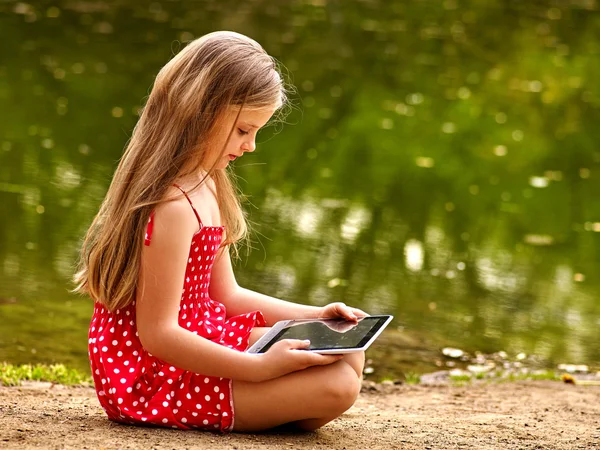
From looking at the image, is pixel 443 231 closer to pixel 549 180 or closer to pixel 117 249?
pixel 549 180

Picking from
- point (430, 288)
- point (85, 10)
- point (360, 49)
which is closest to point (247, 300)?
point (430, 288)

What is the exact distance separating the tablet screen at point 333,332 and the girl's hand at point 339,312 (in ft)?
0.08

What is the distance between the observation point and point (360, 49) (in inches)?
494

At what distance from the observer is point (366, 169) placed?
8008 mm

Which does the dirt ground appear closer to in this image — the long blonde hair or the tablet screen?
the tablet screen

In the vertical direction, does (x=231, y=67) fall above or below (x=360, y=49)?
above

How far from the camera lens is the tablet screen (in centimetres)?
288

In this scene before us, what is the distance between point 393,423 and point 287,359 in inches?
32.2

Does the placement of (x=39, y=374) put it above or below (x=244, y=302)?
below

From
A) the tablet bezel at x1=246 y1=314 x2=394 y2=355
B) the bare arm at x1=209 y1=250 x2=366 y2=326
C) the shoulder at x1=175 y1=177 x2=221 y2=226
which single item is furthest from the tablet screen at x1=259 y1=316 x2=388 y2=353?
the shoulder at x1=175 y1=177 x2=221 y2=226

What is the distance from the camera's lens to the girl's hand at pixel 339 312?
10.4 ft

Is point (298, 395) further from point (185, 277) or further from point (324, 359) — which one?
point (185, 277)

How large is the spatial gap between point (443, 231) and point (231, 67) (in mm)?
4104

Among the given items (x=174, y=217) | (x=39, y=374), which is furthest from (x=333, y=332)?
(x=39, y=374)
